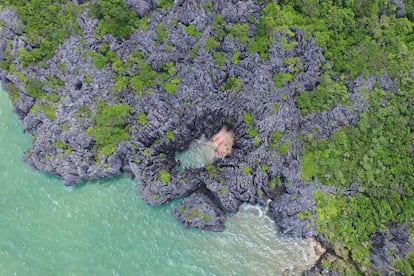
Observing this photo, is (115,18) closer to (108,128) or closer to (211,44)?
(211,44)

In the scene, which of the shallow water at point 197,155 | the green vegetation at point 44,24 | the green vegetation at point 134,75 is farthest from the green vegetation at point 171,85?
the green vegetation at point 44,24

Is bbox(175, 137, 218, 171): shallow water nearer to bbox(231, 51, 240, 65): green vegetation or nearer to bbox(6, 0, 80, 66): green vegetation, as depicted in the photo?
bbox(231, 51, 240, 65): green vegetation

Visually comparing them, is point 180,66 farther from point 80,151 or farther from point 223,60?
point 80,151

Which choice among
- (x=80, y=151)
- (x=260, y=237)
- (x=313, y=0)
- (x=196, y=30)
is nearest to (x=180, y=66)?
(x=196, y=30)

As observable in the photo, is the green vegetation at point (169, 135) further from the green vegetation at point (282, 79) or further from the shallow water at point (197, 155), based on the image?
the green vegetation at point (282, 79)

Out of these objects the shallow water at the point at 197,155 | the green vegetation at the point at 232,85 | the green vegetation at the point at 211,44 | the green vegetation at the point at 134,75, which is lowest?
the shallow water at the point at 197,155

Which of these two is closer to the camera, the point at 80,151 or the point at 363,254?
the point at 363,254
